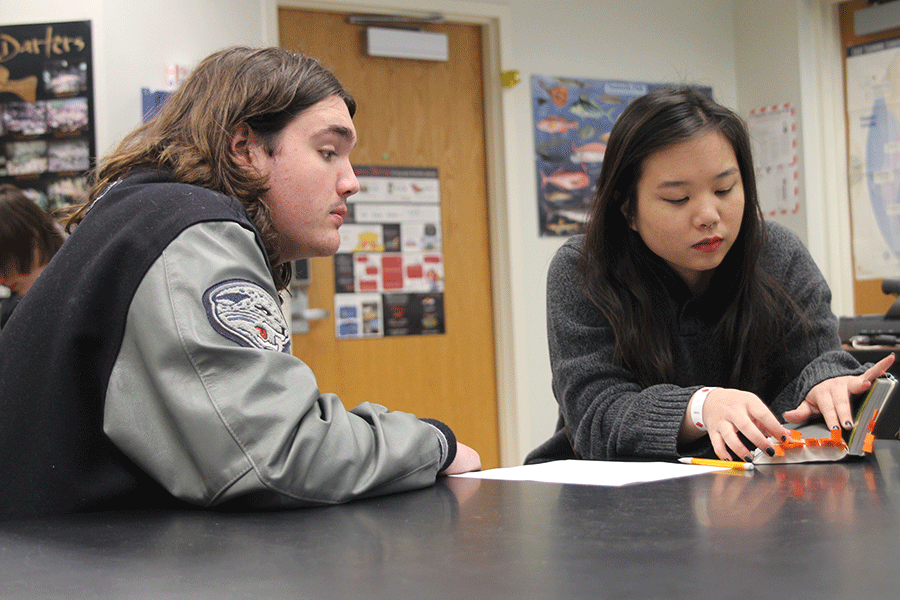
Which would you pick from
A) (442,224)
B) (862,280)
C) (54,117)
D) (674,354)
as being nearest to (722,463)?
(674,354)

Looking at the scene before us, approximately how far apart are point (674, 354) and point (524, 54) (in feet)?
8.07

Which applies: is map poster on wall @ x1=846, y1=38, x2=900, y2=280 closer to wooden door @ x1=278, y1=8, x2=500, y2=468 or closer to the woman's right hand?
wooden door @ x1=278, y1=8, x2=500, y2=468

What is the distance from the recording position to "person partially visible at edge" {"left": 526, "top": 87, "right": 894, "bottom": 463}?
1461mm

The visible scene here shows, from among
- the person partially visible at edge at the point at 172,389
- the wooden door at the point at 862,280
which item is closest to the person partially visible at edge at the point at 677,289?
the person partially visible at edge at the point at 172,389

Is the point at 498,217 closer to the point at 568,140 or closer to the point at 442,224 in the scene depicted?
the point at 442,224

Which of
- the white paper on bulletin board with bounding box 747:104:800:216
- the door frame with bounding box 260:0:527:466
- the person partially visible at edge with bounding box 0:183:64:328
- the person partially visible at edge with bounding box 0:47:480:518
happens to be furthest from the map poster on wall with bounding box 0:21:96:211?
the white paper on bulletin board with bounding box 747:104:800:216

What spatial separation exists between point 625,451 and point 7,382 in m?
0.85

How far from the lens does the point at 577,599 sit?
49 cm

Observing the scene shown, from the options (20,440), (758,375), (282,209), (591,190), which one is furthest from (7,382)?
(591,190)

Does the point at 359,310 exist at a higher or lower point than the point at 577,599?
higher

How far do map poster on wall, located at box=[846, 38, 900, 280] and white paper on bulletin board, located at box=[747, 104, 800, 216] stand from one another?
0.24m

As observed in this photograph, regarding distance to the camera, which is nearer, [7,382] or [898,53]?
[7,382]

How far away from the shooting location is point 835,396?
4.02ft

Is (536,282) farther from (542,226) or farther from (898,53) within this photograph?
(898,53)
